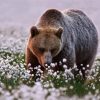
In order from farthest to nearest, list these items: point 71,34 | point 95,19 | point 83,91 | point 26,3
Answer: point 26,3 → point 95,19 → point 71,34 → point 83,91

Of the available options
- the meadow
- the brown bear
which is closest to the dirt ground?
the meadow

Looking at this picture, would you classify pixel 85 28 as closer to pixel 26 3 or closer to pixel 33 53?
pixel 33 53

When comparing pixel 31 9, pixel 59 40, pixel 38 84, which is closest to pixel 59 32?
pixel 59 40

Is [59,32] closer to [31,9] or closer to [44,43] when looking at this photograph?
[44,43]

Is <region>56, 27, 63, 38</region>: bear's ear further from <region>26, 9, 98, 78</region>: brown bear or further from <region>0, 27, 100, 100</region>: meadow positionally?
<region>0, 27, 100, 100</region>: meadow

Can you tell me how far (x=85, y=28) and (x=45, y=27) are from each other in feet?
5.78

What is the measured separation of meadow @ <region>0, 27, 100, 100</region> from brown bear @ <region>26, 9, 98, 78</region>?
24 centimetres

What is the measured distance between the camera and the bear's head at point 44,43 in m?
9.66

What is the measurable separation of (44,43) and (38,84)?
163 inches

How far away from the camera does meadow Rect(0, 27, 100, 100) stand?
548 cm

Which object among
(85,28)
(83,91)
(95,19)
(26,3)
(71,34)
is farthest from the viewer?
(26,3)

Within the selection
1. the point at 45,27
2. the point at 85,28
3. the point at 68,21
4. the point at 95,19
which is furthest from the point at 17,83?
the point at 95,19

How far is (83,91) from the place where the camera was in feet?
25.1

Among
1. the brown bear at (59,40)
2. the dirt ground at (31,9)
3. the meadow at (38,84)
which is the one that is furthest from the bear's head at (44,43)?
the dirt ground at (31,9)
